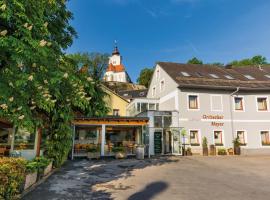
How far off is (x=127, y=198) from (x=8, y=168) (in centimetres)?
358

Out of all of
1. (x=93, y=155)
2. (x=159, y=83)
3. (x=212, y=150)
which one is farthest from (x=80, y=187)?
(x=159, y=83)

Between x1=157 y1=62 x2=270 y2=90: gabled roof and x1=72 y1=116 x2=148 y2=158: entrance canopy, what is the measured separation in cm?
588

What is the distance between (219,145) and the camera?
70.3 feet

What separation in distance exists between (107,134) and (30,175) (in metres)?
17.0

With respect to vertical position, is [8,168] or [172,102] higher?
[172,102]

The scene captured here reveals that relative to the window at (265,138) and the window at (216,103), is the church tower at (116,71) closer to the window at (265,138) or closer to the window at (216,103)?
the window at (216,103)

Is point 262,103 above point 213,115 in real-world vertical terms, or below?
above

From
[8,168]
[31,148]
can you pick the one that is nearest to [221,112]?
[31,148]

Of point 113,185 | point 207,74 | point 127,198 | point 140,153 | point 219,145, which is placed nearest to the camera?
point 127,198

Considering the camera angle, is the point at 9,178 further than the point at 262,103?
No

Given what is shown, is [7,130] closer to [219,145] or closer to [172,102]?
[172,102]

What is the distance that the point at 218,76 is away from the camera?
25312 millimetres

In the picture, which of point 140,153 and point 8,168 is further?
point 140,153

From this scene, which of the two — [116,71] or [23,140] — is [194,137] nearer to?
[23,140]
